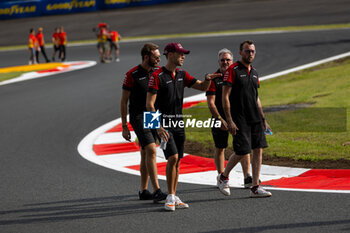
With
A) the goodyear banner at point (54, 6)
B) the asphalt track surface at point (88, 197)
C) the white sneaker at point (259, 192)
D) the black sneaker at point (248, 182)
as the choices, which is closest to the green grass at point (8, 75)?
the asphalt track surface at point (88, 197)

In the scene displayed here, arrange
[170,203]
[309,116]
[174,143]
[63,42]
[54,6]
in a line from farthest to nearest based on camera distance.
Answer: [54,6], [63,42], [309,116], [174,143], [170,203]

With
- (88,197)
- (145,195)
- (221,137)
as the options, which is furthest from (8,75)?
(145,195)

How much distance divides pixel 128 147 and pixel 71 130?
2297mm

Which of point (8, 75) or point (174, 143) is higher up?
point (174, 143)

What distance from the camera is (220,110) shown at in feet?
26.7

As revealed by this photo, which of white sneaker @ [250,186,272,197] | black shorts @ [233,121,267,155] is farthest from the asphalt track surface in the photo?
black shorts @ [233,121,267,155]

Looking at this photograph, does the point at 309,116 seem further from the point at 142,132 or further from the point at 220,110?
the point at 142,132

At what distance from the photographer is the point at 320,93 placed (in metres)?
15.0

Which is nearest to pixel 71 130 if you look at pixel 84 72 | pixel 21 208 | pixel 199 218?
pixel 21 208

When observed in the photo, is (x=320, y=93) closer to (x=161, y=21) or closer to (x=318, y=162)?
(x=318, y=162)

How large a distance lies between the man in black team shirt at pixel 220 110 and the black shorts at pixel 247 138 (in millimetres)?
246

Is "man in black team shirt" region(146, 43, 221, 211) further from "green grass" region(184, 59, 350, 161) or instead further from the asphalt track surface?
"green grass" region(184, 59, 350, 161)

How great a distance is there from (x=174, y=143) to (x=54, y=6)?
4917cm

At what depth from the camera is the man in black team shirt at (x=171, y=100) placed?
7082 millimetres
